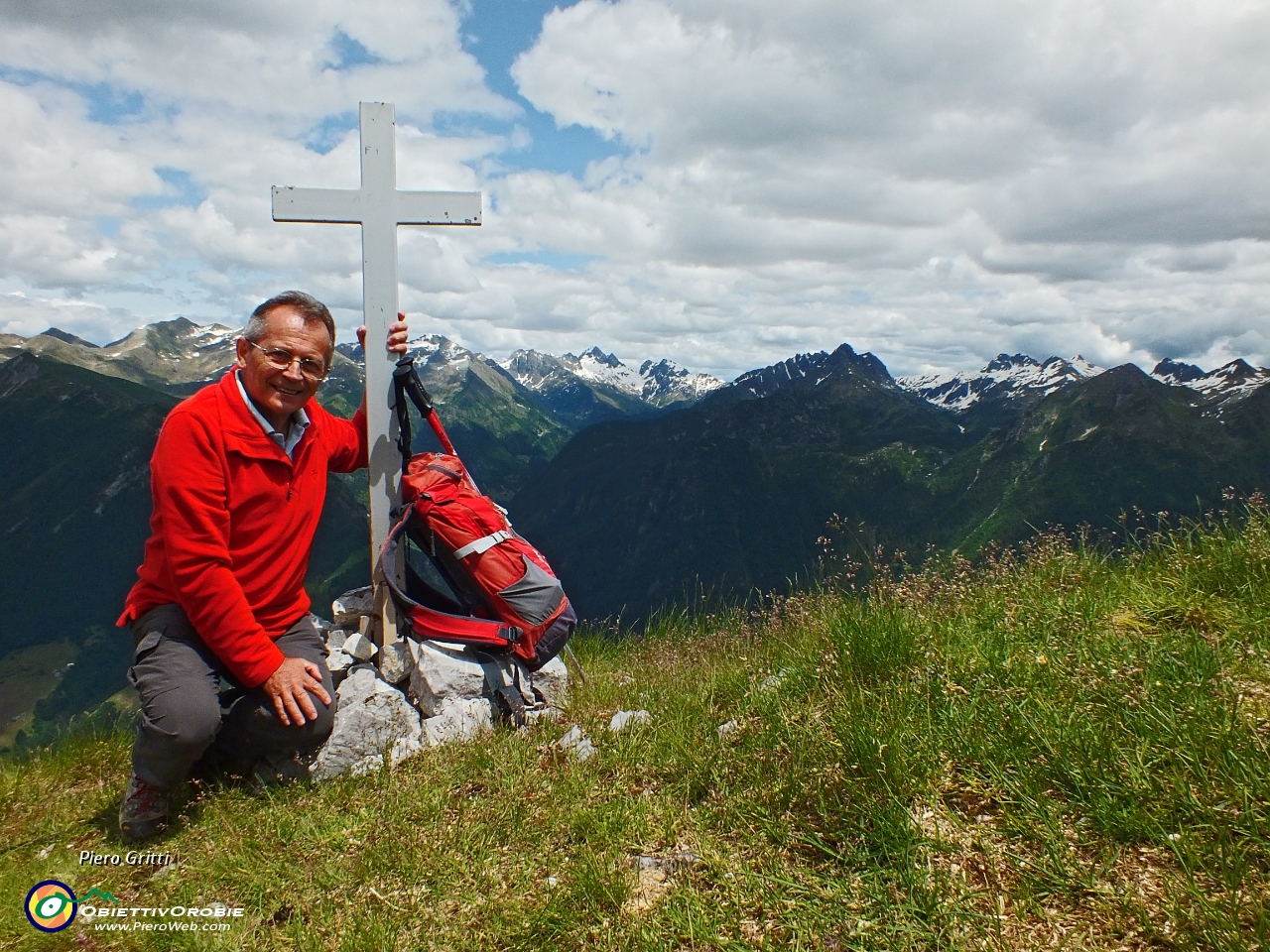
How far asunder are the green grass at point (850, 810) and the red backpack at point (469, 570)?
887mm

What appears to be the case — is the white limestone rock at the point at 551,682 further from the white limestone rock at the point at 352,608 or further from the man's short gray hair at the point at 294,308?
the man's short gray hair at the point at 294,308

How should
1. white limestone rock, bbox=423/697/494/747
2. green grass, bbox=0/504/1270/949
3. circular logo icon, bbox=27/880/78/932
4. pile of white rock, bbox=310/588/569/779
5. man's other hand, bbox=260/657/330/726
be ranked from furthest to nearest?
white limestone rock, bbox=423/697/494/747 < pile of white rock, bbox=310/588/569/779 < man's other hand, bbox=260/657/330/726 < circular logo icon, bbox=27/880/78/932 < green grass, bbox=0/504/1270/949

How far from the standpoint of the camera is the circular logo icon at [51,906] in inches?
135

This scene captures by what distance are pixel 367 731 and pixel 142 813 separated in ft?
4.32

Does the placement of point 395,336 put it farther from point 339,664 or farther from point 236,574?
point 339,664

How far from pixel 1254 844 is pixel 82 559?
207182 mm

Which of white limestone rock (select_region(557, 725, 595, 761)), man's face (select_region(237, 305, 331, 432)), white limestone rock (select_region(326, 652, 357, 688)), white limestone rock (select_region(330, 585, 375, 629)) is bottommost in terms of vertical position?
white limestone rock (select_region(557, 725, 595, 761))

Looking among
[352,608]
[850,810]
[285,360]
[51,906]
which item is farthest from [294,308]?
[850,810]

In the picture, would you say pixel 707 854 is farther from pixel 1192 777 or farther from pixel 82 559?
pixel 82 559

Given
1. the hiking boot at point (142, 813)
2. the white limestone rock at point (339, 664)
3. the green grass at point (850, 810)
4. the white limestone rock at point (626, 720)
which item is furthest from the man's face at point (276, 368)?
the white limestone rock at point (626, 720)

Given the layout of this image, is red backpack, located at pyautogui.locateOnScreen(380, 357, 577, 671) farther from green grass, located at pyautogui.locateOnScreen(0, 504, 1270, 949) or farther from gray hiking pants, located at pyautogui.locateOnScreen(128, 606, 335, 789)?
gray hiking pants, located at pyautogui.locateOnScreen(128, 606, 335, 789)

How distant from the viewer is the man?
4.22m

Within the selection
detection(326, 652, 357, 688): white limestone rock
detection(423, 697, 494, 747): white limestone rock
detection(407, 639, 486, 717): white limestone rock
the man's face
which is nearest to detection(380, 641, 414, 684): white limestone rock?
detection(407, 639, 486, 717): white limestone rock

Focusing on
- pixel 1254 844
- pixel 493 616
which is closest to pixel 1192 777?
pixel 1254 844
